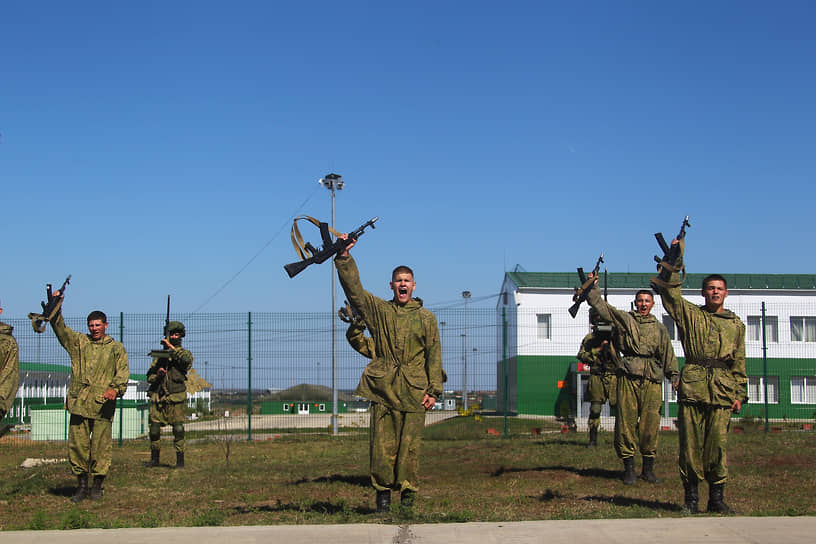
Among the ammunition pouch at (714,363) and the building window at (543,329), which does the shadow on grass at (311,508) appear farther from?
the building window at (543,329)

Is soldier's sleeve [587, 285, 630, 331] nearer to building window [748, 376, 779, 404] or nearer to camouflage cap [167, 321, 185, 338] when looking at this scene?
camouflage cap [167, 321, 185, 338]

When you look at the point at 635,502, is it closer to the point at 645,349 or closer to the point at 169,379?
the point at 645,349

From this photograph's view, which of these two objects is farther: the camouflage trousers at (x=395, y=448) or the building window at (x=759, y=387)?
the building window at (x=759, y=387)

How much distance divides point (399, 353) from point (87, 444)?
13.5 ft

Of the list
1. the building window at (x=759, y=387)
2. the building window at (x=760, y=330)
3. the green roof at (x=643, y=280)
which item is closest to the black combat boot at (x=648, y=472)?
the building window at (x=759, y=387)

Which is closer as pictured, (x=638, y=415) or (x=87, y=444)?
(x=87, y=444)

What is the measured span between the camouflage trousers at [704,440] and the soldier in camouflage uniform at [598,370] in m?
3.91

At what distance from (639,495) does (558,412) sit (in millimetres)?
16159

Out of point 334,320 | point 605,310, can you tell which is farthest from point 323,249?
point 334,320

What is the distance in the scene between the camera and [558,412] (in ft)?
79.2

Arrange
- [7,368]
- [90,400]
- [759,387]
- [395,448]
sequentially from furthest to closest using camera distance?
[759,387] < [90,400] < [7,368] < [395,448]

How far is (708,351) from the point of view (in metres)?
6.75

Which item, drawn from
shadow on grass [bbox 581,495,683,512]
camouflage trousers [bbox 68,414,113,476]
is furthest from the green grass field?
camouflage trousers [bbox 68,414,113,476]

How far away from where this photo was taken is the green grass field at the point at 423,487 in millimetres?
6938
